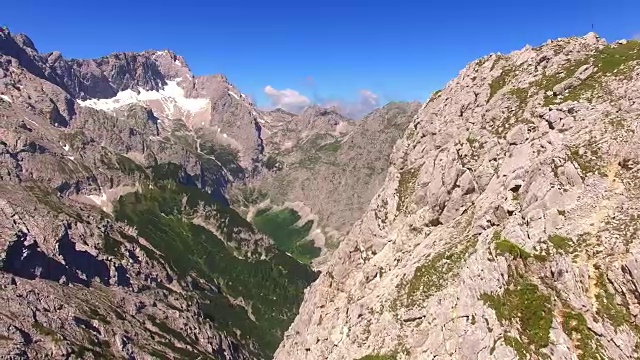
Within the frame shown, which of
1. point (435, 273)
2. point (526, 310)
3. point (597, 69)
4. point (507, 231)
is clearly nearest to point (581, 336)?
point (526, 310)

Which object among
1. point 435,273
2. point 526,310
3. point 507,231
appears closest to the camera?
point 526,310

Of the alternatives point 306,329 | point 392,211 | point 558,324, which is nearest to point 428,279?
point 558,324

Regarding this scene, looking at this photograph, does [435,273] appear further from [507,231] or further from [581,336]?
[581,336]

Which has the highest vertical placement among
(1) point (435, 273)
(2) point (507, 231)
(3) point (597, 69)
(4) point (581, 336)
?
(3) point (597, 69)

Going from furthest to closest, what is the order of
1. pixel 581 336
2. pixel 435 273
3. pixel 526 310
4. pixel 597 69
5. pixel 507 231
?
pixel 597 69 → pixel 435 273 → pixel 507 231 → pixel 526 310 → pixel 581 336

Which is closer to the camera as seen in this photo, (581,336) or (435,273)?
(581,336)

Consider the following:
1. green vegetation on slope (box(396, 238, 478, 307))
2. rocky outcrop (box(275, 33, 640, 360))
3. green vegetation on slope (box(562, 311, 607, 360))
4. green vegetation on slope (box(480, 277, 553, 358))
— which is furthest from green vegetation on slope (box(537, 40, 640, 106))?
green vegetation on slope (box(562, 311, 607, 360))

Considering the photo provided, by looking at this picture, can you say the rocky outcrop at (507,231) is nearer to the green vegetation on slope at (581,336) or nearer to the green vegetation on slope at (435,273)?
the green vegetation on slope at (581,336)

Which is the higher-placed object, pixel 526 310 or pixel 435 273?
pixel 435 273

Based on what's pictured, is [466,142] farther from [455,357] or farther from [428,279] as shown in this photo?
[455,357]

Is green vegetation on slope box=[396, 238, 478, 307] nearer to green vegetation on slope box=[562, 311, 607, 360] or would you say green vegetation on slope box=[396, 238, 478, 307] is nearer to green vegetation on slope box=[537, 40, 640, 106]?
green vegetation on slope box=[562, 311, 607, 360]
